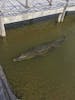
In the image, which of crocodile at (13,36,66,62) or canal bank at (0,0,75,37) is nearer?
crocodile at (13,36,66,62)

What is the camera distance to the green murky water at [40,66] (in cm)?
1544

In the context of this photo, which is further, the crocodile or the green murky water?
the crocodile

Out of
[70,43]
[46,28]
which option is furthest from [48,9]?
[70,43]

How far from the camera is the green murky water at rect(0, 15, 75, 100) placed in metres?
15.4

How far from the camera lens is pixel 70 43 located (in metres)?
21.0

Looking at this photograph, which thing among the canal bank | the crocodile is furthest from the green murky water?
the canal bank

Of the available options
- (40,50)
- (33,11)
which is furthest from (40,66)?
(33,11)

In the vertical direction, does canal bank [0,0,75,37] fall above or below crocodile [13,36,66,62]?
above

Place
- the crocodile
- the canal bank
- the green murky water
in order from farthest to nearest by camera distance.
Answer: the canal bank
the crocodile
the green murky water

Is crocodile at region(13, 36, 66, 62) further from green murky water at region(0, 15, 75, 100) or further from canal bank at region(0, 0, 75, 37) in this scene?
canal bank at region(0, 0, 75, 37)

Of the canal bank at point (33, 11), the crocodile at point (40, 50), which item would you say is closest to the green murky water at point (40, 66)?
the crocodile at point (40, 50)

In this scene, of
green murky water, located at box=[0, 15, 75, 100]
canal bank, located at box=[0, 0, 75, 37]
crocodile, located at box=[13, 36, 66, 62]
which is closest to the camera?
green murky water, located at box=[0, 15, 75, 100]

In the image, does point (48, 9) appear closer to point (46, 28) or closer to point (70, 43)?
point (46, 28)

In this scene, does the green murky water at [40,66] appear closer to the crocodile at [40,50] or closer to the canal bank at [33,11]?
the crocodile at [40,50]
